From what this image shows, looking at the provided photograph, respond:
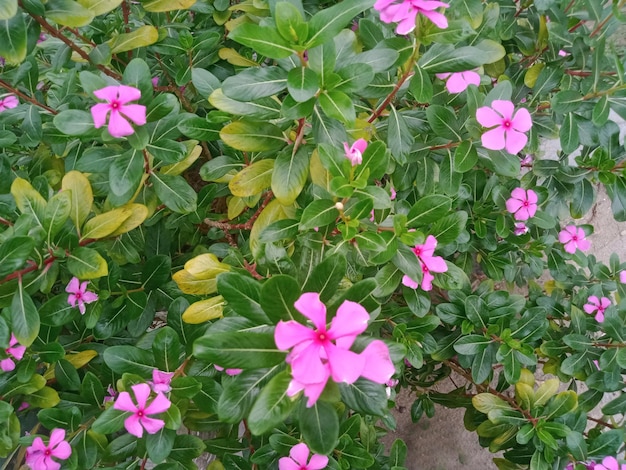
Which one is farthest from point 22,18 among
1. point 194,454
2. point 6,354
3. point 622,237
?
point 622,237

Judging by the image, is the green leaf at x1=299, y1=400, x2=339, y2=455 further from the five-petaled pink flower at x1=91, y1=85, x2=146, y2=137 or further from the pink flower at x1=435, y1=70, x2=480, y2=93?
the pink flower at x1=435, y1=70, x2=480, y2=93

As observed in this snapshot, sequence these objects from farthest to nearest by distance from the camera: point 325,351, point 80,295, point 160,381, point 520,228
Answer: point 520,228, point 80,295, point 160,381, point 325,351

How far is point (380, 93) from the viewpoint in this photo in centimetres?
117

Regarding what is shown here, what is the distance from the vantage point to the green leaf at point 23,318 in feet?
3.39

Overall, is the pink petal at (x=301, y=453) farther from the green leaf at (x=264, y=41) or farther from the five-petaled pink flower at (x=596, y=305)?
the five-petaled pink flower at (x=596, y=305)

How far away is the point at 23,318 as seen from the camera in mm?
1047

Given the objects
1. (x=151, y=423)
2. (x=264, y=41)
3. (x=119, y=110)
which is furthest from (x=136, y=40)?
(x=151, y=423)

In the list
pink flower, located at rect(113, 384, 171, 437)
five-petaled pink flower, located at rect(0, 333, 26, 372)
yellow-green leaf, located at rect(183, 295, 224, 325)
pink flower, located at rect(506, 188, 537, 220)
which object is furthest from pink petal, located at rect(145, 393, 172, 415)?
pink flower, located at rect(506, 188, 537, 220)

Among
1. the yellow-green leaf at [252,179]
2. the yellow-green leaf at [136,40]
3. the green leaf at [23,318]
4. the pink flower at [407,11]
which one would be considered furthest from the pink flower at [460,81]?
the green leaf at [23,318]

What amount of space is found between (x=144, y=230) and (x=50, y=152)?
406mm

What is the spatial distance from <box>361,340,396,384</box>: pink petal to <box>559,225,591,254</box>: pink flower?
59.7 inches

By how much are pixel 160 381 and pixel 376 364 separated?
65 centimetres

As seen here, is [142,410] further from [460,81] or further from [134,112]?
[460,81]

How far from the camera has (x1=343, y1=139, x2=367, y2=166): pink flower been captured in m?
0.97
